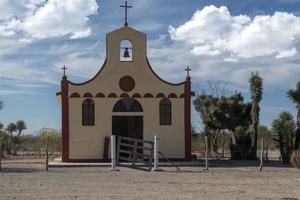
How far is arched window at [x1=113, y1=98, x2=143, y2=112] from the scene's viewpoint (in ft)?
114

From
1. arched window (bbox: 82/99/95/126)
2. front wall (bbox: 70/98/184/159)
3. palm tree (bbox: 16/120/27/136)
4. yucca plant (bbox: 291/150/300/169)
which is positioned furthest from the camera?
palm tree (bbox: 16/120/27/136)

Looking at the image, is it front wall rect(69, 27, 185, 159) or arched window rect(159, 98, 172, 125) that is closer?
A: front wall rect(69, 27, 185, 159)

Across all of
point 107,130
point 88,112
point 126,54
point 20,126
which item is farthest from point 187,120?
point 20,126

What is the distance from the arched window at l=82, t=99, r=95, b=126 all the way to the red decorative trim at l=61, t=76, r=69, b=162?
958mm

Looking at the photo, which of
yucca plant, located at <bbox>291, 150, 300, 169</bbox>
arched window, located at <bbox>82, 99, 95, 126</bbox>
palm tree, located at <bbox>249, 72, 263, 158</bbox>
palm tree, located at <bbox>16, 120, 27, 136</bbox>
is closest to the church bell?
arched window, located at <bbox>82, 99, 95, 126</bbox>

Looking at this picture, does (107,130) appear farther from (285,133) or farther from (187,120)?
(285,133)

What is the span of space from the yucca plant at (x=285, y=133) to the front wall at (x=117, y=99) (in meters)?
5.41

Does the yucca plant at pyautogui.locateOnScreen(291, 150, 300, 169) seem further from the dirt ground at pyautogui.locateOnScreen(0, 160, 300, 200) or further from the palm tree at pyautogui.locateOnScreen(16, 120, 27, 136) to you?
the palm tree at pyautogui.locateOnScreen(16, 120, 27, 136)

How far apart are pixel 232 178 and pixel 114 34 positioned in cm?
1417

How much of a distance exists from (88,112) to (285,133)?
11.1 meters

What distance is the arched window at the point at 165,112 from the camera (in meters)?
35.1

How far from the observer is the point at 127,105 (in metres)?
35.0

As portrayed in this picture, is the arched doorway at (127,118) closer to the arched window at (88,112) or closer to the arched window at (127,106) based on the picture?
the arched window at (127,106)

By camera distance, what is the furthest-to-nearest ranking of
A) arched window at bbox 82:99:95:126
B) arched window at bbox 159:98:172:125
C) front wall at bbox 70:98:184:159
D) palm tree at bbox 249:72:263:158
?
palm tree at bbox 249:72:263:158 → arched window at bbox 159:98:172:125 → arched window at bbox 82:99:95:126 → front wall at bbox 70:98:184:159
